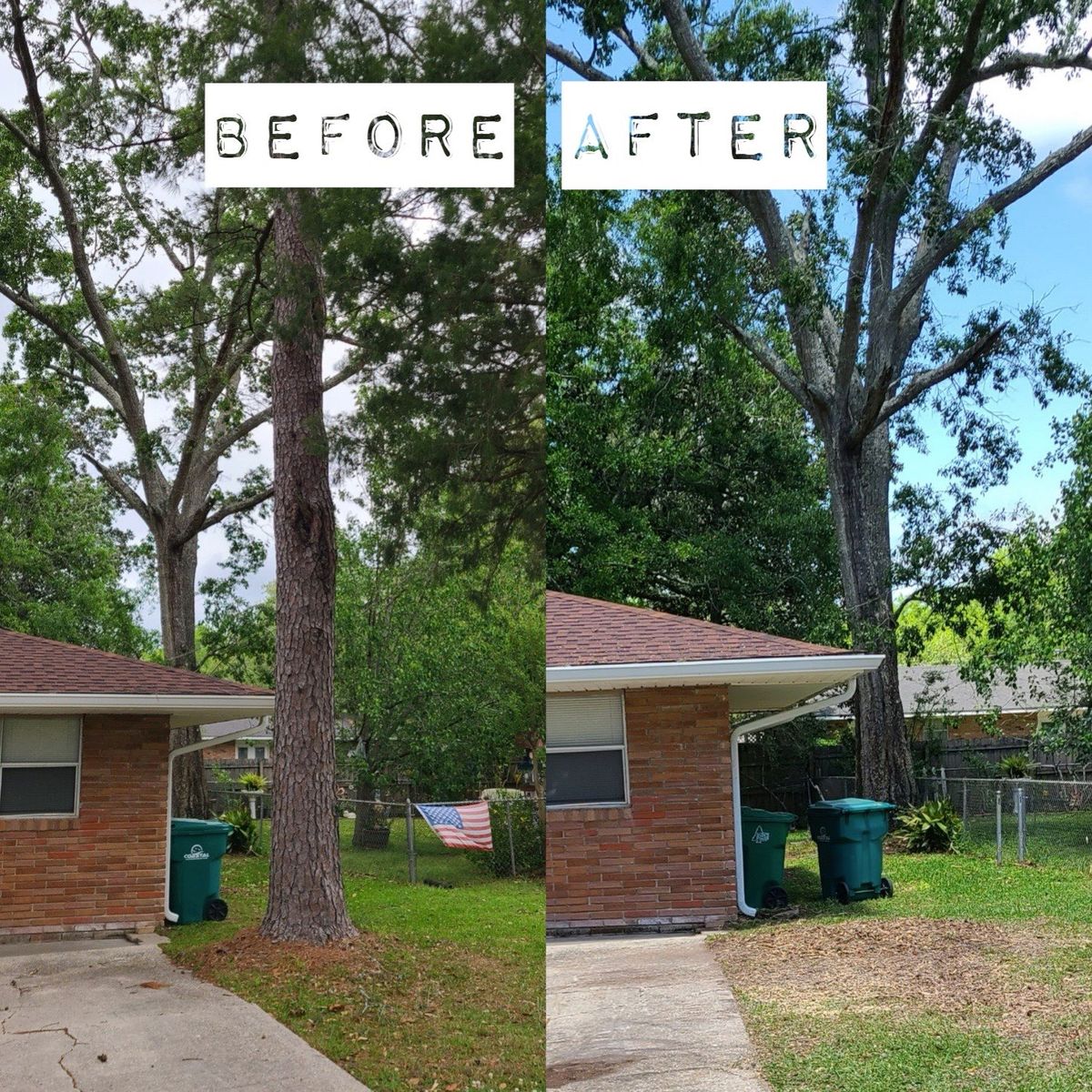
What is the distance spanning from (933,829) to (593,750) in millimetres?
4000

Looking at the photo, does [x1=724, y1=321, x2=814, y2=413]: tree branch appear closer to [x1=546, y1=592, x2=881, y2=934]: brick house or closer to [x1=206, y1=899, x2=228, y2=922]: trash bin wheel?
[x1=546, y1=592, x2=881, y2=934]: brick house

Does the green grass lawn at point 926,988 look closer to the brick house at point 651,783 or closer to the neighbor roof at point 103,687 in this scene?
the brick house at point 651,783

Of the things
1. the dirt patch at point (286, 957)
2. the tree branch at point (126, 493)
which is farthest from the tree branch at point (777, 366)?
the tree branch at point (126, 493)

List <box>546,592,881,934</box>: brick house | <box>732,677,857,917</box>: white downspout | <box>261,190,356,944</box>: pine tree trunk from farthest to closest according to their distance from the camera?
1. <box>261,190,356,944</box>: pine tree trunk
2. <box>732,677,857,917</box>: white downspout
3. <box>546,592,881,934</box>: brick house

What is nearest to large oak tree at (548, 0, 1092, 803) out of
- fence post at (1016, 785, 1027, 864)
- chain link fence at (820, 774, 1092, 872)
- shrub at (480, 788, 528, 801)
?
chain link fence at (820, 774, 1092, 872)

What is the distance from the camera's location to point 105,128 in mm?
12102

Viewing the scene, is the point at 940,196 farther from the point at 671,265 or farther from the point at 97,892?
the point at 97,892

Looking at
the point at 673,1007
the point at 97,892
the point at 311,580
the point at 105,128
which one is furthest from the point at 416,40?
the point at 105,128

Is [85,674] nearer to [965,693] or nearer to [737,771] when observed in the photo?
[737,771]

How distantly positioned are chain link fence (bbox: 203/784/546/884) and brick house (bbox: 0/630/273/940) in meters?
0.88

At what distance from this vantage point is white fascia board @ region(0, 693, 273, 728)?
721 centimetres

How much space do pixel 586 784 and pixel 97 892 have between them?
354 cm

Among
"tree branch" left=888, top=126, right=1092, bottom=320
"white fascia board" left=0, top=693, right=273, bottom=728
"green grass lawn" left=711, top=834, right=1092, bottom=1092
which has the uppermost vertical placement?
"tree branch" left=888, top=126, right=1092, bottom=320

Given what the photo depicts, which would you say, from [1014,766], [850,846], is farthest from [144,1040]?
[1014,766]
